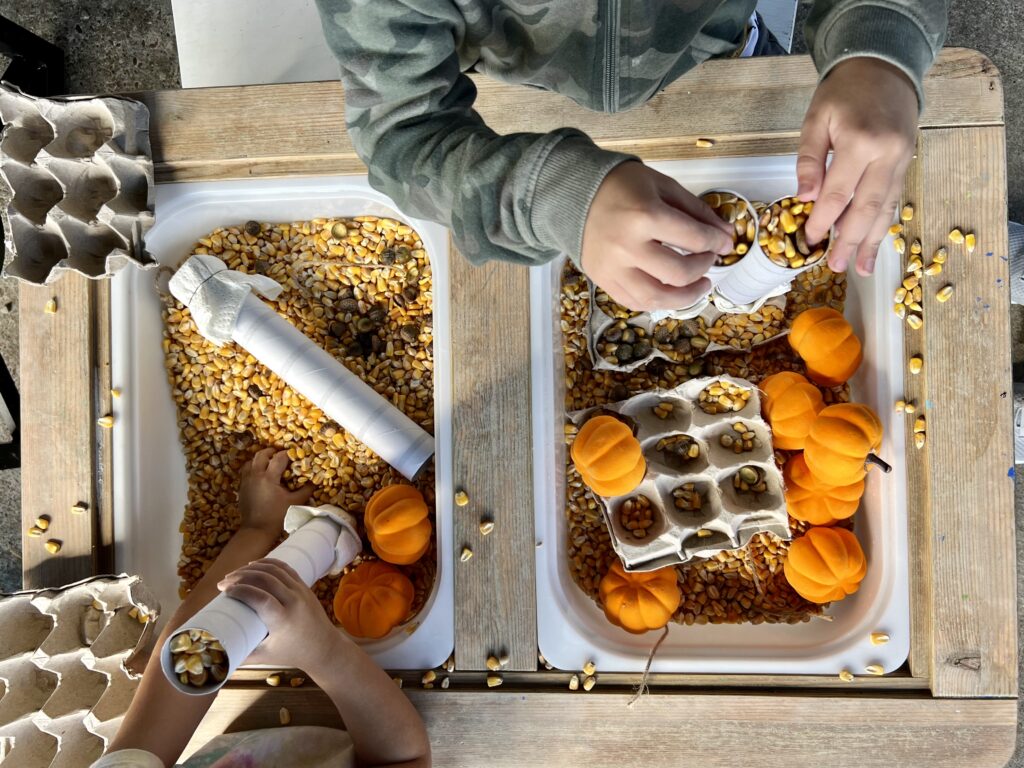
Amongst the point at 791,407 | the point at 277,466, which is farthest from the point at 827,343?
the point at 277,466

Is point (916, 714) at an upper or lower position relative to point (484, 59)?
lower

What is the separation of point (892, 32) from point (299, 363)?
80 centimetres

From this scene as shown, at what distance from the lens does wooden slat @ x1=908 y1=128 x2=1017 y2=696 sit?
3.08ft

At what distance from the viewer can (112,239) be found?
3.37 feet

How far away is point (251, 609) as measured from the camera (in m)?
0.81

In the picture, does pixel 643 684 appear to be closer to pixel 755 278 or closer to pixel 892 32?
pixel 755 278

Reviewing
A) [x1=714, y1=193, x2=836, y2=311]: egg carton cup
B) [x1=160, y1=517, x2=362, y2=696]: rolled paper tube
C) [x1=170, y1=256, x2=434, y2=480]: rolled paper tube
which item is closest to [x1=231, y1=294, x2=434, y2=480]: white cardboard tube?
[x1=170, y1=256, x2=434, y2=480]: rolled paper tube

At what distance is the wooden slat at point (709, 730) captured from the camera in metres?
0.94

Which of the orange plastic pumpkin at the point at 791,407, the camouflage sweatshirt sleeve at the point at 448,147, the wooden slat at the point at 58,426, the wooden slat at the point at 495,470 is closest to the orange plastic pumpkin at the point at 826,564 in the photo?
the orange plastic pumpkin at the point at 791,407

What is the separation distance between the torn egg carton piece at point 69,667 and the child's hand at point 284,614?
9.1 inches

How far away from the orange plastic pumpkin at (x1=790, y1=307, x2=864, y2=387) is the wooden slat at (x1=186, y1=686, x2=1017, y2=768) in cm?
43

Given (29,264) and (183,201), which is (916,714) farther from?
(29,264)

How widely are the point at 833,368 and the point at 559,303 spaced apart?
384mm

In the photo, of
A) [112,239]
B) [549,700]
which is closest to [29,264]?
[112,239]
